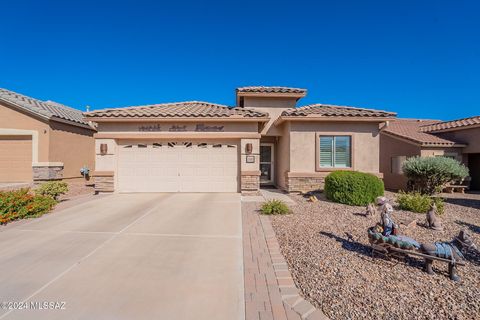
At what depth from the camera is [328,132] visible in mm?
11539

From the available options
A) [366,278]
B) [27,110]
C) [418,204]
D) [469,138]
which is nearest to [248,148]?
[418,204]

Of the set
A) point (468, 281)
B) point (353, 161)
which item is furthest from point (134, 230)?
point (353, 161)

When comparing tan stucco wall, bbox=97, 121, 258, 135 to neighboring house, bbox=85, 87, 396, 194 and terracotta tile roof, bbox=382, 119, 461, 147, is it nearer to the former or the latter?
neighboring house, bbox=85, 87, 396, 194

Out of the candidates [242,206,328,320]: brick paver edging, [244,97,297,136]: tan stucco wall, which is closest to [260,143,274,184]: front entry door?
[244,97,297,136]: tan stucco wall

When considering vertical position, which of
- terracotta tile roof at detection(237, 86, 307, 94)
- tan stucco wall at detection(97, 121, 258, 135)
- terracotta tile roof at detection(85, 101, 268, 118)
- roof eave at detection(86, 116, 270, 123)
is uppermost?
terracotta tile roof at detection(237, 86, 307, 94)

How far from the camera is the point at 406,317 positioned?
8.93 feet

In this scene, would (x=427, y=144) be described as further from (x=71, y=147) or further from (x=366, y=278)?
(x=71, y=147)

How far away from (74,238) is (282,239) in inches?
176

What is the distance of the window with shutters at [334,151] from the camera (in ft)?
37.8

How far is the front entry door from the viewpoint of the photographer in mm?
14500

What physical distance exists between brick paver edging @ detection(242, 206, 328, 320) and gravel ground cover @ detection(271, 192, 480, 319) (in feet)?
0.51

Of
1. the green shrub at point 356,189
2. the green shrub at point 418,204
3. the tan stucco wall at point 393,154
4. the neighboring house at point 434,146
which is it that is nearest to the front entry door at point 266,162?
the green shrub at point 356,189

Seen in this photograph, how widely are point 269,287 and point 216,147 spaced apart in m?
8.44

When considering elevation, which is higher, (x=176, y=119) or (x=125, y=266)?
(x=176, y=119)
